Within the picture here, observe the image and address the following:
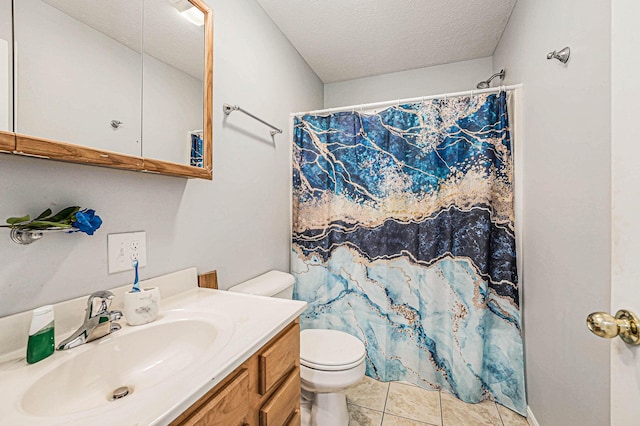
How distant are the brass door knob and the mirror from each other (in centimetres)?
125

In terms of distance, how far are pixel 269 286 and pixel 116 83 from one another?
113 centimetres

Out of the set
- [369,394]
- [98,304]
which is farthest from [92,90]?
[369,394]

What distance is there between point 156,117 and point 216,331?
80cm

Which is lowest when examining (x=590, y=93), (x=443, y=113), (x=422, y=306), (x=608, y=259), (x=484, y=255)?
(x=422, y=306)

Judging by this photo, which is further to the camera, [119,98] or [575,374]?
[575,374]

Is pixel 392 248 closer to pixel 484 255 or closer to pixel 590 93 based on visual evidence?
pixel 484 255

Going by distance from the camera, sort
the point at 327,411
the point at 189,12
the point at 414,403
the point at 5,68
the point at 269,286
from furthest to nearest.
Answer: the point at 414,403, the point at 269,286, the point at 327,411, the point at 189,12, the point at 5,68

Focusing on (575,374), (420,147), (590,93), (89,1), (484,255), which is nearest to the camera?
(89,1)

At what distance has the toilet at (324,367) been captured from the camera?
52.4 inches

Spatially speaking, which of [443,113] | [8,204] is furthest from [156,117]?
[443,113]

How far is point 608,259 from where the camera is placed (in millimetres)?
852

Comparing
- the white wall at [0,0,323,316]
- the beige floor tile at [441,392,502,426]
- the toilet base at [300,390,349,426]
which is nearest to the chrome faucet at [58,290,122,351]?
the white wall at [0,0,323,316]

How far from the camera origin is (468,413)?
63.1 inches

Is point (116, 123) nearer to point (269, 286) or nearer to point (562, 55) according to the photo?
point (269, 286)
